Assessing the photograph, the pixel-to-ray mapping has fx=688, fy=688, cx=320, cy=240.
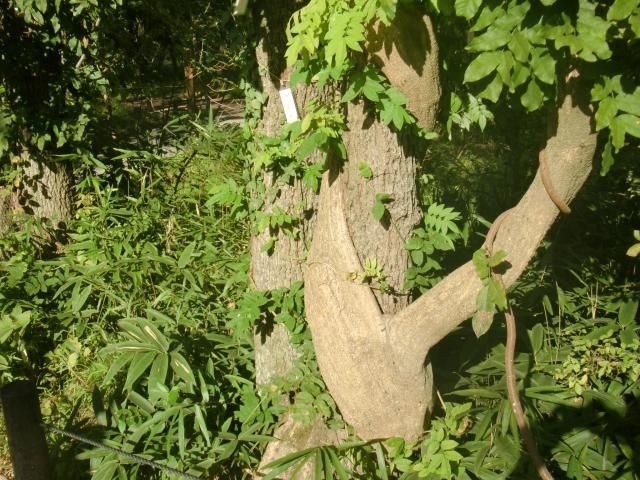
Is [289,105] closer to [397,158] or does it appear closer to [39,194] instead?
[397,158]

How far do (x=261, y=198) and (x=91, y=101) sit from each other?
2.44 m

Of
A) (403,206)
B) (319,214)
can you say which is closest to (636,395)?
(403,206)

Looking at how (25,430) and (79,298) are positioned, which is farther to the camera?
(79,298)

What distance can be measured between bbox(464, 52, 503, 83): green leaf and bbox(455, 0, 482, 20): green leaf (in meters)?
0.14

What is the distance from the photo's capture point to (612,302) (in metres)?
4.23

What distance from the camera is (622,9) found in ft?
6.53

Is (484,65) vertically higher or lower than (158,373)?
higher

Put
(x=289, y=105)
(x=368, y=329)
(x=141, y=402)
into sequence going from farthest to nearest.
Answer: (x=141, y=402) → (x=289, y=105) → (x=368, y=329)

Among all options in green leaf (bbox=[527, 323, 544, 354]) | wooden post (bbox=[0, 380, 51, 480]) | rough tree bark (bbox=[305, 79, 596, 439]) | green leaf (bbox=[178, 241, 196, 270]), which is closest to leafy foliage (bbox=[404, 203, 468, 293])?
rough tree bark (bbox=[305, 79, 596, 439])

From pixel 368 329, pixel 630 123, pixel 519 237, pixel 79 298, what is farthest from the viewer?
pixel 79 298

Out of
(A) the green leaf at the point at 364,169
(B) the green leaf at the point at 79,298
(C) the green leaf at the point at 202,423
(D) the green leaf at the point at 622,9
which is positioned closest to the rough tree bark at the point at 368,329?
(A) the green leaf at the point at 364,169

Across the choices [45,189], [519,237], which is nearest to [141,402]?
[519,237]

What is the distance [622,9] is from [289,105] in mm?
1730

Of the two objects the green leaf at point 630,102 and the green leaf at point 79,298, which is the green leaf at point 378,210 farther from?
the green leaf at point 79,298
